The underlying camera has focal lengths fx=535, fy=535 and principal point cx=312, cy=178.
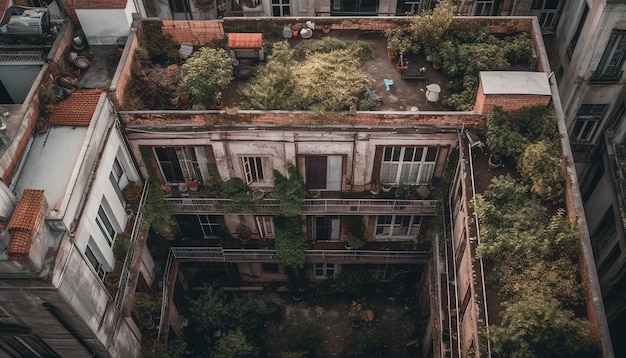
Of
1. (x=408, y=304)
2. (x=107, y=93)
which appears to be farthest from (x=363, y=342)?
(x=107, y=93)

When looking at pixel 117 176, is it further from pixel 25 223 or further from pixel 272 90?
pixel 272 90

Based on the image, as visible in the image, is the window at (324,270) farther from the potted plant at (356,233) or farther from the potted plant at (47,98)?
the potted plant at (47,98)

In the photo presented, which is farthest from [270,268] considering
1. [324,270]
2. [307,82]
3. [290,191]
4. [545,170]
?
[545,170]

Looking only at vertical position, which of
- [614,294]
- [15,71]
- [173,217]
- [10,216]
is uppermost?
[15,71]

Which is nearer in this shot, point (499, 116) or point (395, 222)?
point (499, 116)

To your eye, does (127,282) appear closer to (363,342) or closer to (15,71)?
(15,71)
